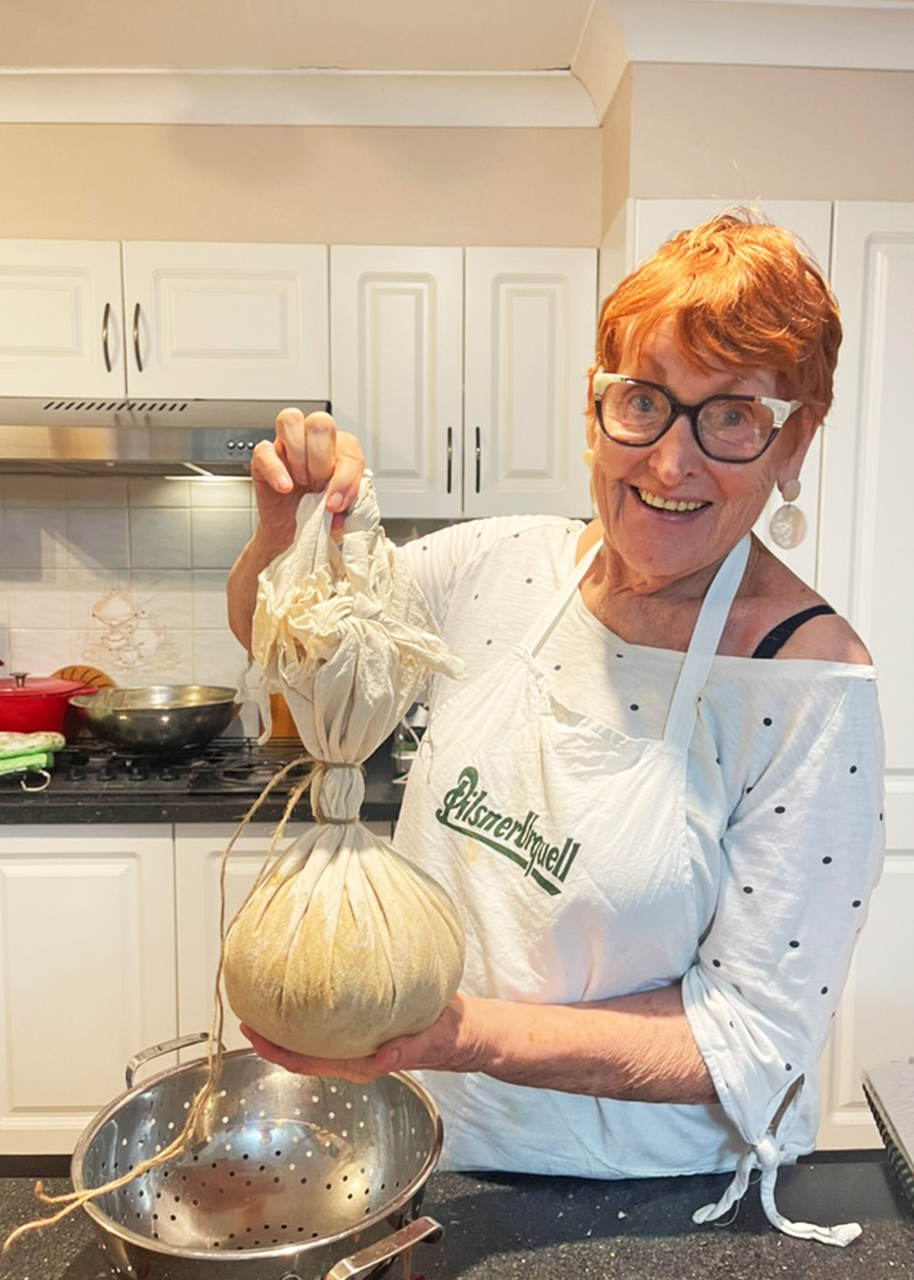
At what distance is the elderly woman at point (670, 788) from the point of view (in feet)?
2.64

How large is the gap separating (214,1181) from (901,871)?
1.70 meters

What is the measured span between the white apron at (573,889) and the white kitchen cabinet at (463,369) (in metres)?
1.38

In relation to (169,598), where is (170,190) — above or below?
above

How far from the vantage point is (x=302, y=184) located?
2.31 m

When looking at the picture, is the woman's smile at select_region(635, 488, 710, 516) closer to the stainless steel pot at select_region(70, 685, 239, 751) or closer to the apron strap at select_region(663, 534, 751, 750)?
the apron strap at select_region(663, 534, 751, 750)

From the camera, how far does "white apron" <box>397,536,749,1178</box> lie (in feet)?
2.90

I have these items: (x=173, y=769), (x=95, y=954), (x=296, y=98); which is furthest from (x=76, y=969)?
(x=296, y=98)

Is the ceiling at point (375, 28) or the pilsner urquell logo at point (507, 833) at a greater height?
the ceiling at point (375, 28)

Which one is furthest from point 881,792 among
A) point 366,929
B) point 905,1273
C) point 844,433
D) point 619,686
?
point 844,433

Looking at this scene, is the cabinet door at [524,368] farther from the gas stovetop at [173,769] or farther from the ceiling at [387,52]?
the gas stovetop at [173,769]

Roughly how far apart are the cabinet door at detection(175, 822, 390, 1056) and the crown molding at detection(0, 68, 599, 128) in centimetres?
164

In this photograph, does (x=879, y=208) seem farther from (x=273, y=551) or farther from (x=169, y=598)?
(x=169, y=598)

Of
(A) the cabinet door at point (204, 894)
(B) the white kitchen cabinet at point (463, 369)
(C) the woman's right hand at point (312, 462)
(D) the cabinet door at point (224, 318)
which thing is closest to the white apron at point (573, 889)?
(C) the woman's right hand at point (312, 462)

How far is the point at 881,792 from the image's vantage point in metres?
0.86
